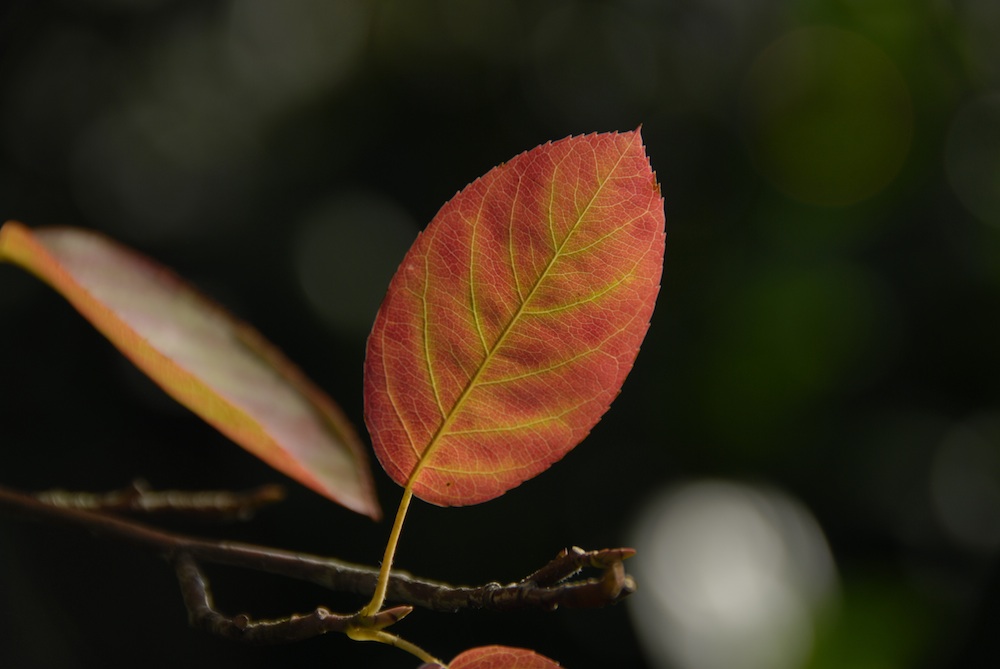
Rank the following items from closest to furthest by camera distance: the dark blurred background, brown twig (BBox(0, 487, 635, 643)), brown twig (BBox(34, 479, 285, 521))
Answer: brown twig (BBox(0, 487, 635, 643)) → brown twig (BBox(34, 479, 285, 521)) → the dark blurred background

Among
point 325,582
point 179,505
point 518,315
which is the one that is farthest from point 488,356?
point 179,505

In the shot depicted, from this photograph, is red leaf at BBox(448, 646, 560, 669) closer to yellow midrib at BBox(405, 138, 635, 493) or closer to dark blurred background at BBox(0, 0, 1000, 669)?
yellow midrib at BBox(405, 138, 635, 493)

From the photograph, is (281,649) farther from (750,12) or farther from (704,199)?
(750,12)

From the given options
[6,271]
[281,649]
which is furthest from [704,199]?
[6,271]

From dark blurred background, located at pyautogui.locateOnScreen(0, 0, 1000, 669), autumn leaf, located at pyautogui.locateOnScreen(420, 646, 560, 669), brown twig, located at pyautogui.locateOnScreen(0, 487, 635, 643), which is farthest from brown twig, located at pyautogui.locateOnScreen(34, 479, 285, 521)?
dark blurred background, located at pyautogui.locateOnScreen(0, 0, 1000, 669)

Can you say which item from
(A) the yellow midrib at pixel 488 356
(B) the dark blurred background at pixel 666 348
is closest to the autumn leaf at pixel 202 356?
(A) the yellow midrib at pixel 488 356

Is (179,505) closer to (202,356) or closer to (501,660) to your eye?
(202,356)
